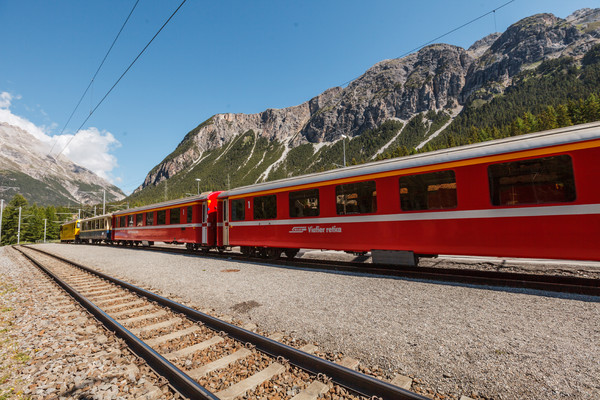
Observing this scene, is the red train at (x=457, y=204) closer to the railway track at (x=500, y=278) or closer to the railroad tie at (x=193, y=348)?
the railway track at (x=500, y=278)

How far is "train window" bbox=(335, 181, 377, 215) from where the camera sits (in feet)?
29.9

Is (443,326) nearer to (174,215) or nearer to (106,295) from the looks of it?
(106,295)

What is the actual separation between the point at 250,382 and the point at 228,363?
609 mm

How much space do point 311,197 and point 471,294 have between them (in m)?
6.05

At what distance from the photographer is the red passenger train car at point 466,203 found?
608cm

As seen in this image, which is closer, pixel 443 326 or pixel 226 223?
pixel 443 326

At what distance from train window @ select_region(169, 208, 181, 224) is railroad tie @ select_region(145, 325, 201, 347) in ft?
48.3

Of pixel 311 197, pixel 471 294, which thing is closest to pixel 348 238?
pixel 311 197

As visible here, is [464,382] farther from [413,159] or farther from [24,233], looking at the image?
[24,233]

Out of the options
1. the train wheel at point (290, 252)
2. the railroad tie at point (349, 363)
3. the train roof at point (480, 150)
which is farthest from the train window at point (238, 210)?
the railroad tie at point (349, 363)

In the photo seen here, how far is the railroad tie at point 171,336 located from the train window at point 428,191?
6376 millimetres

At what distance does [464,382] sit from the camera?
121 inches

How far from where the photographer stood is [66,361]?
388cm

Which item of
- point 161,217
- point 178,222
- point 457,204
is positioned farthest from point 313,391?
point 161,217
